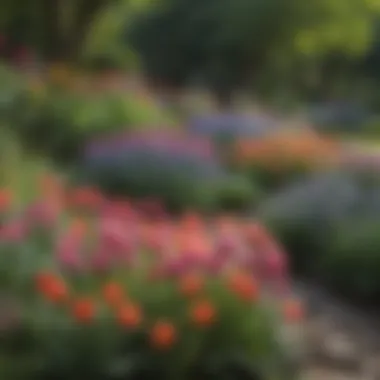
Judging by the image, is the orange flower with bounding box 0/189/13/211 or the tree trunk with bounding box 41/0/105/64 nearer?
the orange flower with bounding box 0/189/13/211

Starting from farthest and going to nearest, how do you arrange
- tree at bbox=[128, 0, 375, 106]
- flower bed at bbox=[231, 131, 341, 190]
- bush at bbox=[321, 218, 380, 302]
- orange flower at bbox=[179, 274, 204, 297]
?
1. tree at bbox=[128, 0, 375, 106]
2. flower bed at bbox=[231, 131, 341, 190]
3. bush at bbox=[321, 218, 380, 302]
4. orange flower at bbox=[179, 274, 204, 297]

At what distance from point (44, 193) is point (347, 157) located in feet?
14.7

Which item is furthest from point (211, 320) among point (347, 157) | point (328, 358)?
point (347, 157)

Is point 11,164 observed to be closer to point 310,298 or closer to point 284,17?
point 310,298

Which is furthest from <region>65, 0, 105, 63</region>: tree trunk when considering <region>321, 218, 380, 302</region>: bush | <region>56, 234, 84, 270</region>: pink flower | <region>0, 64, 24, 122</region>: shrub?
<region>56, 234, 84, 270</region>: pink flower

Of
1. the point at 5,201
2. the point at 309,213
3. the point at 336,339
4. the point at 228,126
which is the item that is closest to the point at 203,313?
the point at 5,201

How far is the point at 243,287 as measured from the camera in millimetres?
4652

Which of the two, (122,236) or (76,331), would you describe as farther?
(122,236)

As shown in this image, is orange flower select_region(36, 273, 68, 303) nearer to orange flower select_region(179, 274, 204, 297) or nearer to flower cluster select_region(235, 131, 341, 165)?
orange flower select_region(179, 274, 204, 297)

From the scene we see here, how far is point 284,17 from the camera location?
19.7 meters

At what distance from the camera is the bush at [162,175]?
27.8 feet

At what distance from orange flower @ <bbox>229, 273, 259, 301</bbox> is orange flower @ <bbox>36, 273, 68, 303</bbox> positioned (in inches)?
29.7

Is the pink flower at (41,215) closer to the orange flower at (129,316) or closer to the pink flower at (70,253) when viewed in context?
the pink flower at (70,253)

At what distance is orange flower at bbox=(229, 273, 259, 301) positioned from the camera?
465 centimetres
